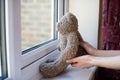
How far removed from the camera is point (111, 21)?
1.25m

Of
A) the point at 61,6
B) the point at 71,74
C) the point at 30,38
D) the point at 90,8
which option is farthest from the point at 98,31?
the point at 30,38

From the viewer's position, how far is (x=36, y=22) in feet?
3.60

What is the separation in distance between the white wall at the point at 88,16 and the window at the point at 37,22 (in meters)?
0.19

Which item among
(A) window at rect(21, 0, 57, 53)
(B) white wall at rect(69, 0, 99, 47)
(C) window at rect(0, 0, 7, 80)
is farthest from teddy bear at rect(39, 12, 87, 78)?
(B) white wall at rect(69, 0, 99, 47)

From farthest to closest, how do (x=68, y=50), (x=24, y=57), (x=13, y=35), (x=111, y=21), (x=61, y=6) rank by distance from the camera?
(x=61, y=6) < (x=111, y=21) < (x=68, y=50) < (x=24, y=57) < (x=13, y=35)

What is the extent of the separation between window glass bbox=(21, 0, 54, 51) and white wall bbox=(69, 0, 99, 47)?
0.23m

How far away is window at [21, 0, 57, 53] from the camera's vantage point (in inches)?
36.3

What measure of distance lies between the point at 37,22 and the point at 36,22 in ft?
0.05

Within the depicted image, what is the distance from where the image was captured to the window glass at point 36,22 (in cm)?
92

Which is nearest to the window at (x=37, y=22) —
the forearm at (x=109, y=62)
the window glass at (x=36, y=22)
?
the window glass at (x=36, y=22)

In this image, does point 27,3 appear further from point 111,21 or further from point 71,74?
point 111,21

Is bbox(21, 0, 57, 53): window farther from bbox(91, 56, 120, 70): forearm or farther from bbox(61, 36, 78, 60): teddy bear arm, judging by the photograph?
bbox(91, 56, 120, 70): forearm

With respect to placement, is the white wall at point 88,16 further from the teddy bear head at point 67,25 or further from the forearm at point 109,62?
the forearm at point 109,62

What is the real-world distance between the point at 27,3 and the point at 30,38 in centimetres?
17
